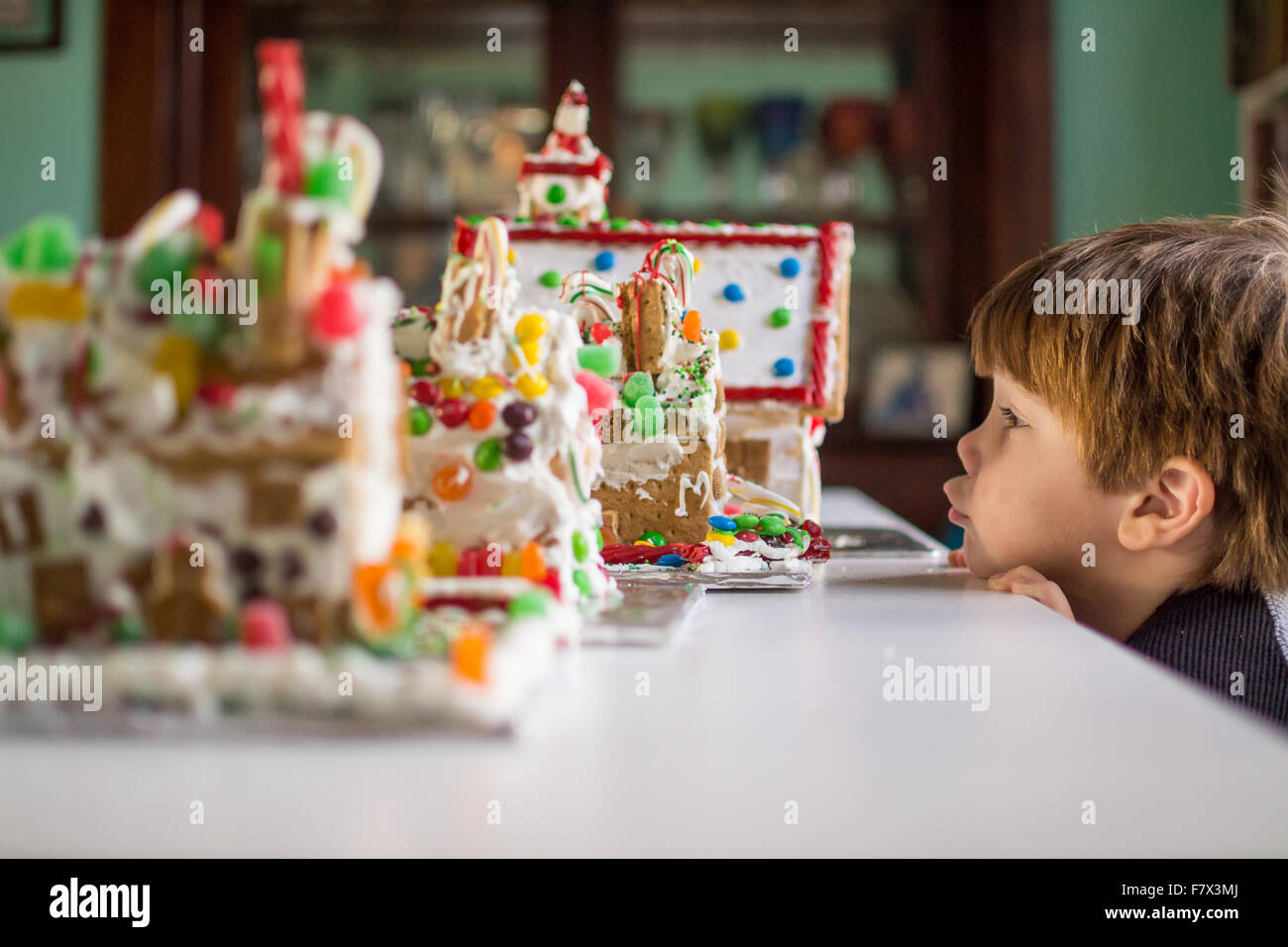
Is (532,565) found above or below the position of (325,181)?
below

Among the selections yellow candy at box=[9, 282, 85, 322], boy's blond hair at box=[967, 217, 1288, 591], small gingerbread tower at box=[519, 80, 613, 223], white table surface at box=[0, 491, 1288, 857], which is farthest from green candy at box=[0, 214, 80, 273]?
small gingerbread tower at box=[519, 80, 613, 223]

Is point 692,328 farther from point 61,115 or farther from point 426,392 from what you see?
point 61,115

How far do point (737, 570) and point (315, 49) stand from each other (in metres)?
3.10

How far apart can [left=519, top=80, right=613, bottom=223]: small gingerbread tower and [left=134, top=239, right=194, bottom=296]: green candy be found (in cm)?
121

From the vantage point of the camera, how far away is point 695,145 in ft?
12.3

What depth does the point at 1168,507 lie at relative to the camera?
1.19 metres

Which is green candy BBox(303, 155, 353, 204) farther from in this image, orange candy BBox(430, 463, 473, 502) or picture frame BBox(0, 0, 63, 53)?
picture frame BBox(0, 0, 63, 53)

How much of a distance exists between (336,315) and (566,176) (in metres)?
1.25

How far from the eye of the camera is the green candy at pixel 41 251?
Answer: 65cm

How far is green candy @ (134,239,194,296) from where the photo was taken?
0.63 meters

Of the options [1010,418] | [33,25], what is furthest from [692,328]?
[33,25]

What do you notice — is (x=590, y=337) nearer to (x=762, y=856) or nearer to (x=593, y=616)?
(x=593, y=616)
